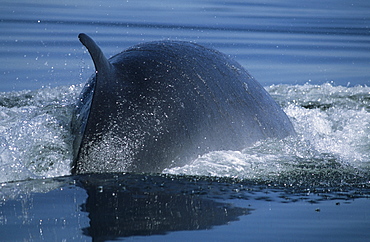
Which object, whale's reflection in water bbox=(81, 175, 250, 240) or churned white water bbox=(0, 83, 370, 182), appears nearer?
whale's reflection in water bbox=(81, 175, 250, 240)

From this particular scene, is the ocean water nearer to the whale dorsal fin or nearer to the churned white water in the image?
the churned white water

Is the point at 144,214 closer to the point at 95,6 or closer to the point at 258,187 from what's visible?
the point at 258,187

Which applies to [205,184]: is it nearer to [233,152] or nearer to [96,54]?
[233,152]

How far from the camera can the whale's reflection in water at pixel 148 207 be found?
3.18 meters

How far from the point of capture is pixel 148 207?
138 inches

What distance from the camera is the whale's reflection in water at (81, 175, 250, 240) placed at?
10.4 feet

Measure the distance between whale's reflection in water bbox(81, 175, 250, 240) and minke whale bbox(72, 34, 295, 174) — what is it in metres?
0.17

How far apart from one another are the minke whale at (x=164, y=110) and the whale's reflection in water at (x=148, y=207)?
0.17m

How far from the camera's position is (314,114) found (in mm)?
7680

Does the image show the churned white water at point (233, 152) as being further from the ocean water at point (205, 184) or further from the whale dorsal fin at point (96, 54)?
the whale dorsal fin at point (96, 54)

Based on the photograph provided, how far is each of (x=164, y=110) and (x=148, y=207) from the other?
97cm

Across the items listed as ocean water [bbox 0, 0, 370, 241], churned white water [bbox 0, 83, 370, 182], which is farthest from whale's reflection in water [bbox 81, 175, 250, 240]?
churned white water [bbox 0, 83, 370, 182]

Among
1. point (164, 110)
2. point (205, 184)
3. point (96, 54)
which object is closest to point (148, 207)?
point (205, 184)

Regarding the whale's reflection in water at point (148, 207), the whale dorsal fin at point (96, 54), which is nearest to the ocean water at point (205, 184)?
the whale's reflection in water at point (148, 207)
